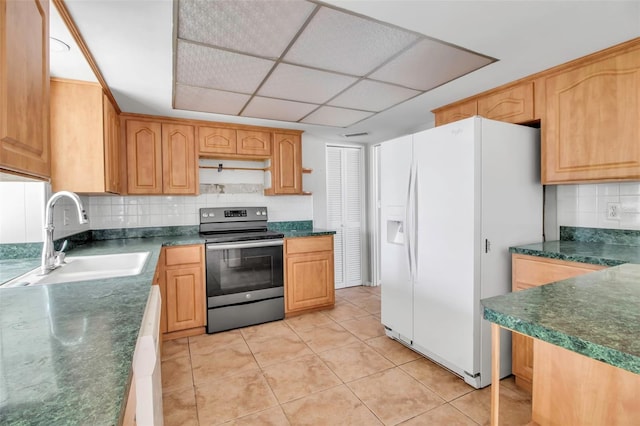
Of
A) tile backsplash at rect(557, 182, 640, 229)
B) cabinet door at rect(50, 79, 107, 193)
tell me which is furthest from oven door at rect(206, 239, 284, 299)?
tile backsplash at rect(557, 182, 640, 229)

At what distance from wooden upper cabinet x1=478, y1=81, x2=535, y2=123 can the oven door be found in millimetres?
2260

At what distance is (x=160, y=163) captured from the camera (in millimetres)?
3152

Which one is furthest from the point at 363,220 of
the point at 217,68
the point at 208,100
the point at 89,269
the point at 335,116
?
the point at 89,269

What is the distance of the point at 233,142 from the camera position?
3.45 m

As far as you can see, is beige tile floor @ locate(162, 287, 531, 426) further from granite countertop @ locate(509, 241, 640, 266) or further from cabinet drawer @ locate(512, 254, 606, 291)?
granite countertop @ locate(509, 241, 640, 266)

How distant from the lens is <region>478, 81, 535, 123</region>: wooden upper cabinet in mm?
2330

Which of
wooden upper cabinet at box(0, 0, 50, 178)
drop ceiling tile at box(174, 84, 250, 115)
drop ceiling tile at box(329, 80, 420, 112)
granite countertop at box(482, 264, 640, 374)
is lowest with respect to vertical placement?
granite countertop at box(482, 264, 640, 374)

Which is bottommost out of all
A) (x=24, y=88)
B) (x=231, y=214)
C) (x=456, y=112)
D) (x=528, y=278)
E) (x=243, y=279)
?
(x=243, y=279)

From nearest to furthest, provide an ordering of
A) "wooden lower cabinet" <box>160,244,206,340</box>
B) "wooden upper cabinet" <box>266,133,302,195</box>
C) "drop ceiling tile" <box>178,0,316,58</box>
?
"drop ceiling tile" <box>178,0,316,58</box>, "wooden lower cabinet" <box>160,244,206,340</box>, "wooden upper cabinet" <box>266,133,302,195</box>

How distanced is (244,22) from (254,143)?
2.02 meters

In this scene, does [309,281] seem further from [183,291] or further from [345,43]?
[345,43]

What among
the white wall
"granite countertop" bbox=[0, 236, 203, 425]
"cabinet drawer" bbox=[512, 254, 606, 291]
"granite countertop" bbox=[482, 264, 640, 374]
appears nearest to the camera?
"granite countertop" bbox=[0, 236, 203, 425]

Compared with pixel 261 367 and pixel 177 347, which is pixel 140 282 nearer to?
pixel 261 367

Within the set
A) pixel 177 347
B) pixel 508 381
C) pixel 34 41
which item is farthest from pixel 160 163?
pixel 508 381
